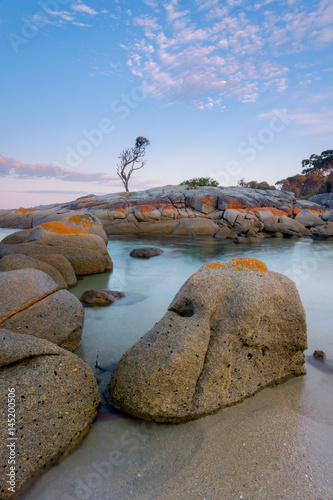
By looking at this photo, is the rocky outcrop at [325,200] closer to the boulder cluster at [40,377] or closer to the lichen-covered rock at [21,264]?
the lichen-covered rock at [21,264]

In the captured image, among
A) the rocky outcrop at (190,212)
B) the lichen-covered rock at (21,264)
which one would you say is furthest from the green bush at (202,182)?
the lichen-covered rock at (21,264)

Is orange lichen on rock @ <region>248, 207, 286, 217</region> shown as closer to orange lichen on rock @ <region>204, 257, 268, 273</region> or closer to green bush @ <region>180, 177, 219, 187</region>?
green bush @ <region>180, 177, 219, 187</region>

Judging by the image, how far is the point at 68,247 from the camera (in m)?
8.89

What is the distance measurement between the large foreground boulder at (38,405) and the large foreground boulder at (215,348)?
0.44 meters

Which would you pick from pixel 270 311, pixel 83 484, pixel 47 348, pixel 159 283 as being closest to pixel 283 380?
pixel 270 311

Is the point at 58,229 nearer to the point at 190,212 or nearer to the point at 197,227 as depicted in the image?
the point at 197,227

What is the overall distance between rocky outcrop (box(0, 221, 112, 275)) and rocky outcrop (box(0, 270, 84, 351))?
4.24 metres

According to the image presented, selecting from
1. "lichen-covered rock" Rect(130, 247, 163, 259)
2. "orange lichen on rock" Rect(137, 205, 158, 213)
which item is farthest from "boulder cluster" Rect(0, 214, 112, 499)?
"orange lichen on rock" Rect(137, 205, 158, 213)

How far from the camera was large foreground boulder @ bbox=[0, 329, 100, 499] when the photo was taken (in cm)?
224

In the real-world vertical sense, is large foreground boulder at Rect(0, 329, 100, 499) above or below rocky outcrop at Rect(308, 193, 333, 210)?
below

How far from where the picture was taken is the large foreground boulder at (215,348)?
291cm

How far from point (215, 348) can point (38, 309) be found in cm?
244

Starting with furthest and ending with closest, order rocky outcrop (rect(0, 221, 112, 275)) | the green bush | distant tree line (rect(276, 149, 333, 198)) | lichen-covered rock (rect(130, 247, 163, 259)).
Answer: distant tree line (rect(276, 149, 333, 198)), the green bush, lichen-covered rock (rect(130, 247, 163, 259)), rocky outcrop (rect(0, 221, 112, 275))

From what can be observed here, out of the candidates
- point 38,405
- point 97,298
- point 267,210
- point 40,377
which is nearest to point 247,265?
point 40,377
